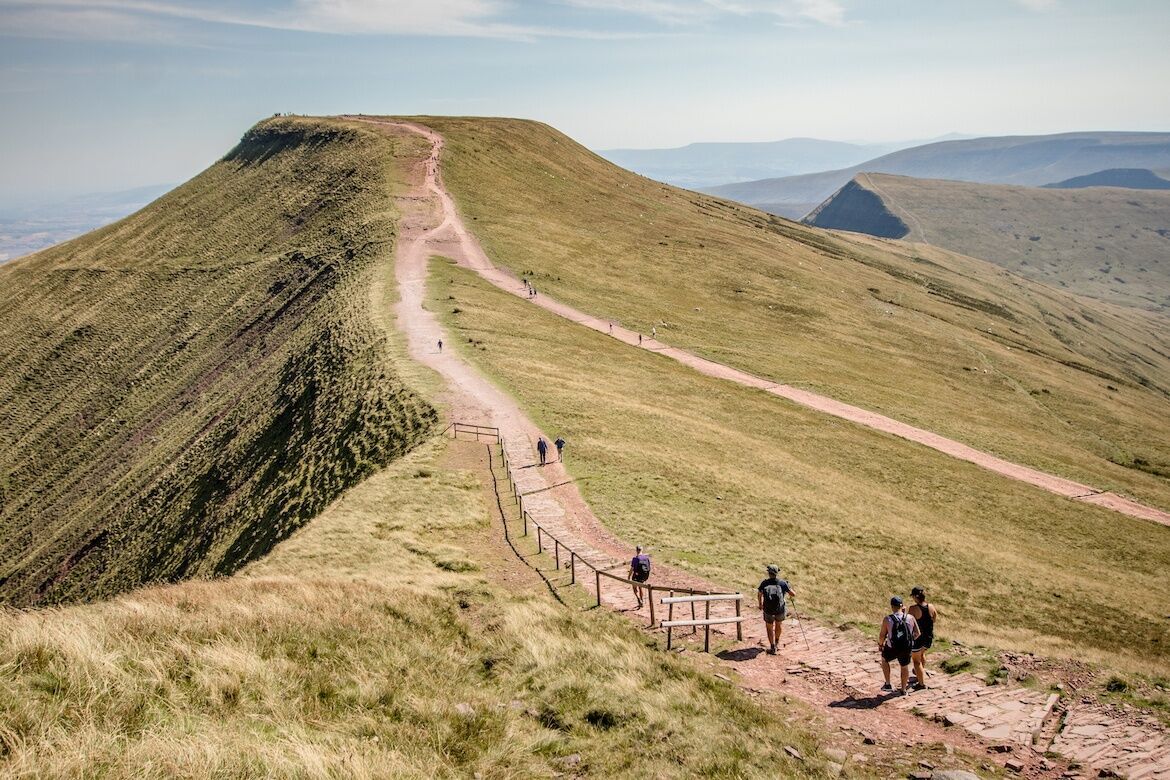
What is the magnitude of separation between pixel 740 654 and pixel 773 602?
172 centimetres

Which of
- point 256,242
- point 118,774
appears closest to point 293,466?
point 118,774

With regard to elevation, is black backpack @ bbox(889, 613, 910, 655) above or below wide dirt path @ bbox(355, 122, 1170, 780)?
above

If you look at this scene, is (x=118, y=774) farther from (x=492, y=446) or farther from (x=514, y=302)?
(x=514, y=302)

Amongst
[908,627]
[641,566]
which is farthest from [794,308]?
[908,627]

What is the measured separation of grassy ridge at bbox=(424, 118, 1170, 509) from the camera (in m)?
61.6

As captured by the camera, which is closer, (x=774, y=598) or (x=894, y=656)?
(x=894, y=656)

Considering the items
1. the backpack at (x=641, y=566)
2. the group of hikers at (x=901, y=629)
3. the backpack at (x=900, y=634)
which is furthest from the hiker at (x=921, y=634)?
the backpack at (x=641, y=566)

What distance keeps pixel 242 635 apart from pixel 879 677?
1537 cm

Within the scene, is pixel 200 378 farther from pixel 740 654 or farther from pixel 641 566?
pixel 740 654

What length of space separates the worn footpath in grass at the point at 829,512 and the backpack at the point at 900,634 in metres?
6.13

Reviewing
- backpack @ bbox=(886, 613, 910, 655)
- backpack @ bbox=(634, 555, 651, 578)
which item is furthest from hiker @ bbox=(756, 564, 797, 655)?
backpack @ bbox=(634, 555, 651, 578)

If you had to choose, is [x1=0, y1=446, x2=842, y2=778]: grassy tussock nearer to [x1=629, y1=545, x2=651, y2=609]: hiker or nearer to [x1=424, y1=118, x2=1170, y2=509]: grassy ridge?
[x1=629, y1=545, x2=651, y2=609]: hiker

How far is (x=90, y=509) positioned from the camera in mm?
54062

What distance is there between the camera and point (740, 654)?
710 inches
